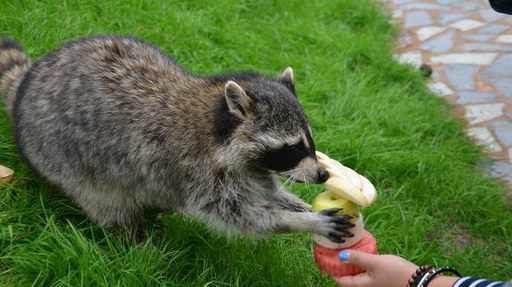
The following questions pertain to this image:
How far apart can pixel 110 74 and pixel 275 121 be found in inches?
38.6

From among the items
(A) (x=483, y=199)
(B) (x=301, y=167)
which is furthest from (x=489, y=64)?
(B) (x=301, y=167)

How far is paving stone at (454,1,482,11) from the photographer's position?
813 cm

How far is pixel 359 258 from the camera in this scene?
2.60m

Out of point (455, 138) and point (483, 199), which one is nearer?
point (483, 199)

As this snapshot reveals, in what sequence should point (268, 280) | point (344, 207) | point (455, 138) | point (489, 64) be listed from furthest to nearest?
point (489, 64)
point (455, 138)
point (268, 280)
point (344, 207)

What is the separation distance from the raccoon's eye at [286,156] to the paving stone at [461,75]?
157 inches

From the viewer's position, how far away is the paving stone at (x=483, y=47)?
274 inches

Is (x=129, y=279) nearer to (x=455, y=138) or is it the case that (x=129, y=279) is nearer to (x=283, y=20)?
(x=455, y=138)

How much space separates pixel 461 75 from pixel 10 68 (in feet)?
15.9

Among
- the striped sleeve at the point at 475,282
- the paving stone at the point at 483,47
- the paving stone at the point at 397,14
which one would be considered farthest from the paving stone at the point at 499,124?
the striped sleeve at the point at 475,282

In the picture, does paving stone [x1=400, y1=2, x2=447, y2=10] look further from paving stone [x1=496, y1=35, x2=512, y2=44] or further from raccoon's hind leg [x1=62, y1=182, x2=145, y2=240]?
raccoon's hind leg [x1=62, y1=182, x2=145, y2=240]

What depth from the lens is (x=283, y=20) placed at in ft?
20.4

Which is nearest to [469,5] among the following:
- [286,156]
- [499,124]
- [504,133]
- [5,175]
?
[499,124]

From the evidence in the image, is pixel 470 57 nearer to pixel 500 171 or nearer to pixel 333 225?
pixel 500 171
